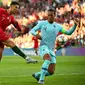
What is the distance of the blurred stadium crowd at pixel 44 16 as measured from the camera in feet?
130

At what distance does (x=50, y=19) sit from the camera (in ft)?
42.1

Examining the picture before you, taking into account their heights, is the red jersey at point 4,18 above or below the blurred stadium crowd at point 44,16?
above

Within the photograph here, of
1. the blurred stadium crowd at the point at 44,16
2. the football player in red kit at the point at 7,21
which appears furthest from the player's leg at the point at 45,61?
the blurred stadium crowd at the point at 44,16

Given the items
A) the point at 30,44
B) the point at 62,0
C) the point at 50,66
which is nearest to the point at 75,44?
the point at 30,44

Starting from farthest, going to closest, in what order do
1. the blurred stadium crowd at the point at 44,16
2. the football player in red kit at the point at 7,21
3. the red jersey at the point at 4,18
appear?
the blurred stadium crowd at the point at 44,16 < the red jersey at the point at 4,18 < the football player in red kit at the point at 7,21

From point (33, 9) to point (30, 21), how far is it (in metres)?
2.93

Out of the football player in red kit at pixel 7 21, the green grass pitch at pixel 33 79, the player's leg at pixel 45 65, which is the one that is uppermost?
the football player in red kit at pixel 7 21

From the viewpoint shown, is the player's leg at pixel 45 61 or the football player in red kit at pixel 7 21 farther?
the football player in red kit at pixel 7 21

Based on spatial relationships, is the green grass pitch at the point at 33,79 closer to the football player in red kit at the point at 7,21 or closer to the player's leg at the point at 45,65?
the player's leg at the point at 45,65

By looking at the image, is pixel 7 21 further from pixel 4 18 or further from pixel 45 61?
pixel 45 61

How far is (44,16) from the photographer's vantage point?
141 ft

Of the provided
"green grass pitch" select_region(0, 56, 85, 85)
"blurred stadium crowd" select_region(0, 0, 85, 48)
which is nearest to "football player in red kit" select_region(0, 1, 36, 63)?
"green grass pitch" select_region(0, 56, 85, 85)

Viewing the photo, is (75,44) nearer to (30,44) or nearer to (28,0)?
(30,44)

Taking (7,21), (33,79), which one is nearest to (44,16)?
(33,79)
